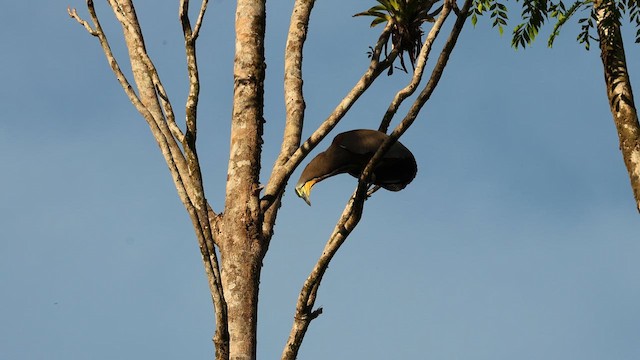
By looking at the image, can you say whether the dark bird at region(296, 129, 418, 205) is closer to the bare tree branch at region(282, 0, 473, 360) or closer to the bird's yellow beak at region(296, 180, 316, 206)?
the bird's yellow beak at region(296, 180, 316, 206)

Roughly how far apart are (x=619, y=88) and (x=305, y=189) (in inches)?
273

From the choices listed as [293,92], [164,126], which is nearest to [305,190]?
[293,92]

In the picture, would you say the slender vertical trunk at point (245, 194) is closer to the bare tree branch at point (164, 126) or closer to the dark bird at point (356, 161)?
the bare tree branch at point (164, 126)

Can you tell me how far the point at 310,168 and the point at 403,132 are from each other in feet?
4.44

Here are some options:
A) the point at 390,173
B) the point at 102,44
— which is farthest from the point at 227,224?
the point at 102,44

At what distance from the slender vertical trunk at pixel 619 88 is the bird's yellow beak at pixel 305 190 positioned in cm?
592

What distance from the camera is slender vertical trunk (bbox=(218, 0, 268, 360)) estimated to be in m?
7.69

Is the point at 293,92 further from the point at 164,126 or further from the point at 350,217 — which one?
the point at 350,217

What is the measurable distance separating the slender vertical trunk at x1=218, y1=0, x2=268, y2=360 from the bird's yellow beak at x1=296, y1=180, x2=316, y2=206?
0.55 metres

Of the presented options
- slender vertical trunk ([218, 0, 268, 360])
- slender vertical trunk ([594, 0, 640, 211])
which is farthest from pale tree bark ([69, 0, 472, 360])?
slender vertical trunk ([594, 0, 640, 211])

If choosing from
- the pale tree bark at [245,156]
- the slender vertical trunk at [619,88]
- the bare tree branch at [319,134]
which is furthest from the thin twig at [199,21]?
the slender vertical trunk at [619,88]

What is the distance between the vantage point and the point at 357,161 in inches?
337

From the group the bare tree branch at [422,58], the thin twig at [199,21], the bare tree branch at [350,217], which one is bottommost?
the bare tree branch at [350,217]

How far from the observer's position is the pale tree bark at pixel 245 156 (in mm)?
7672
